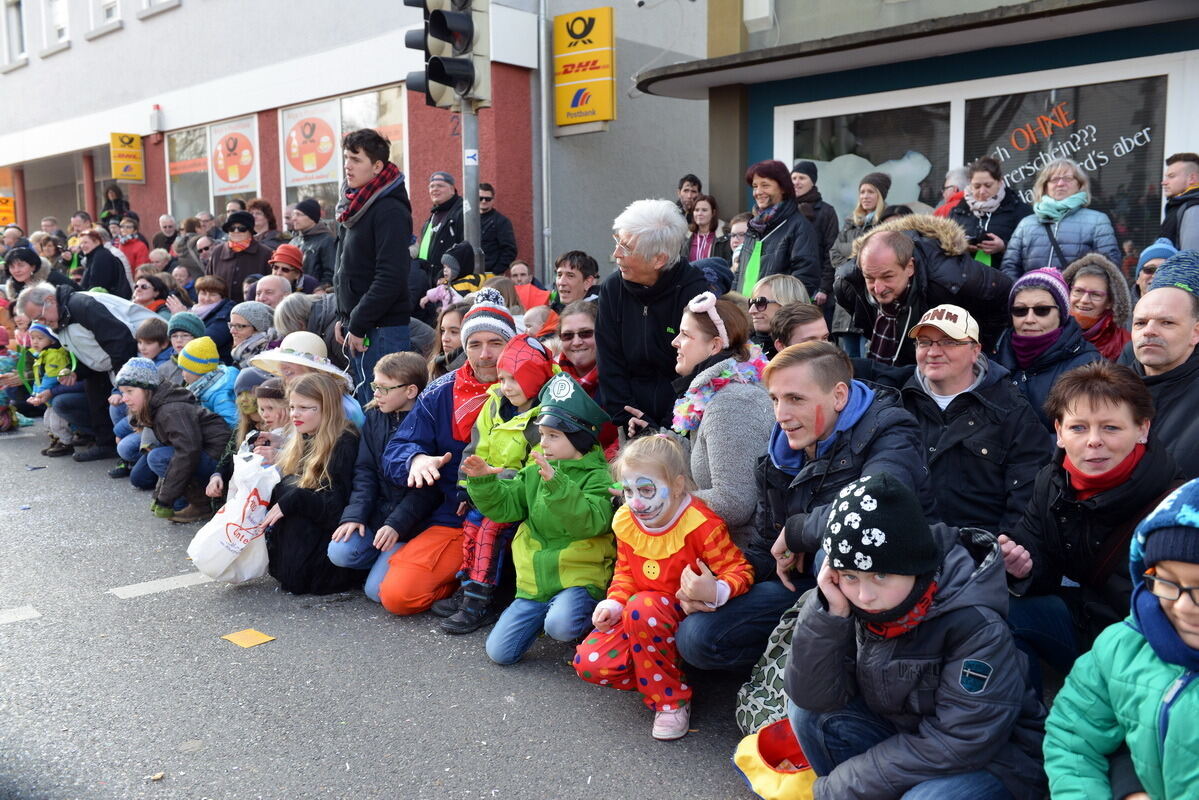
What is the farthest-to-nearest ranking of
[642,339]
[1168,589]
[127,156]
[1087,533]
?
[127,156] < [642,339] < [1087,533] < [1168,589]

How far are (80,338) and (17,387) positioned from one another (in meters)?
2.69

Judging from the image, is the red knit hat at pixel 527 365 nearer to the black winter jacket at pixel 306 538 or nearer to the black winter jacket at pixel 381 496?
the black winter jacket at pixel 381 496

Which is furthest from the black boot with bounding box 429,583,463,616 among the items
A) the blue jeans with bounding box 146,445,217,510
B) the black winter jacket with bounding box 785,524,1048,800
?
the blue jeans with bounding box 146,445,217,510

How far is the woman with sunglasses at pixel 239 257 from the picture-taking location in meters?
10.5

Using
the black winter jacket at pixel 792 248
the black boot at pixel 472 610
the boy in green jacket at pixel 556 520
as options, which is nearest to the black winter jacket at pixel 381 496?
the black boot at pixel 472 610

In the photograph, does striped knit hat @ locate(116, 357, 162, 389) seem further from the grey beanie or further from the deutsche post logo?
the deutsche post logo

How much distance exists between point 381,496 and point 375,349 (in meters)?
1.40

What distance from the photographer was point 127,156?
61.5ft

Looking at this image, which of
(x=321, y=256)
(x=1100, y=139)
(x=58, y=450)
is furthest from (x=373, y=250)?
(x=1100, y=139)

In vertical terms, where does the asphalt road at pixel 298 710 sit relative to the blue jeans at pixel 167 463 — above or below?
below

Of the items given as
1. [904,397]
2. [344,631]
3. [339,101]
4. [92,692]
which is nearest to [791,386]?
[904,397]

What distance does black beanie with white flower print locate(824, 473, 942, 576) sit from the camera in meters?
2.58

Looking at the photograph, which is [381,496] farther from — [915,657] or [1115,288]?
[1115,288]

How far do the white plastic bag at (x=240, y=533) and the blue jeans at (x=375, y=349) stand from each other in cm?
131
